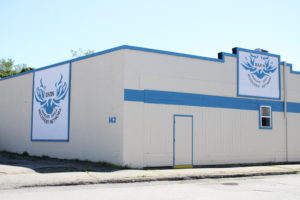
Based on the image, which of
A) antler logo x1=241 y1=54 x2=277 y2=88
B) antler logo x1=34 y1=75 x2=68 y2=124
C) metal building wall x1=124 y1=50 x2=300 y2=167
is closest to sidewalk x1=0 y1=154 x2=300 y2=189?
metal building wall x1=124 y1=50 x2=300 y2=167

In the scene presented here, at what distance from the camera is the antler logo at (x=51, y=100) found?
19969mm

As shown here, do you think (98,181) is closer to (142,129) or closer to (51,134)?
(142,129)

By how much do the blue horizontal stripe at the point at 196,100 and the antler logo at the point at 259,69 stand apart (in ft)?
3.58

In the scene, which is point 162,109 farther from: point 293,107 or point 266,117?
point 293,107

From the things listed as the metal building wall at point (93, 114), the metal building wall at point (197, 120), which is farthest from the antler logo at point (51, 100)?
the metal building wall at point (197, 120)

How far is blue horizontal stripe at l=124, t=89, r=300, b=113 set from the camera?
1638 cm

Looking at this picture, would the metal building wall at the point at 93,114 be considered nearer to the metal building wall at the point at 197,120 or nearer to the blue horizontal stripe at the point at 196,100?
the metal building wall at the point at 197,120

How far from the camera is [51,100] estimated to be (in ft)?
67.5

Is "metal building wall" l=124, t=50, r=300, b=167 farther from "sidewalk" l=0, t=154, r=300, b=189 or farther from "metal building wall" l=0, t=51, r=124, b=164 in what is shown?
"sidewalk" l=0, t=154, r=300, b=189

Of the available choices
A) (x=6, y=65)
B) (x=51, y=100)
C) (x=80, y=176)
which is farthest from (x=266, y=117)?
(x=6, y=65)

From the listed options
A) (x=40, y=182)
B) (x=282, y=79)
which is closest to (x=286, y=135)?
(x=282, y=79)

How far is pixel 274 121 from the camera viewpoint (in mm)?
21000

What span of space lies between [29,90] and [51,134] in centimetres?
418

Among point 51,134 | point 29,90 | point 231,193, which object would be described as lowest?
point 231,193
